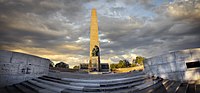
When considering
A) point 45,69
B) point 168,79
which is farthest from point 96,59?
point 168,79

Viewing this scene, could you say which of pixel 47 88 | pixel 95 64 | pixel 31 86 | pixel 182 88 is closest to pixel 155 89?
pixel 182 88

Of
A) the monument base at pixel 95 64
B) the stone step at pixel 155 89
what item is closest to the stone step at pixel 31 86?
Answer: the stone step at pixel 155 89

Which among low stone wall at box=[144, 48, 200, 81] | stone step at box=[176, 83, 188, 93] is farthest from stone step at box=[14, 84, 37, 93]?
low stone wall at box=[144, 48, 200, 81]

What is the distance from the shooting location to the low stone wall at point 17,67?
23.7 ft

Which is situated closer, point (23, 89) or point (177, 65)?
point (23, 89)

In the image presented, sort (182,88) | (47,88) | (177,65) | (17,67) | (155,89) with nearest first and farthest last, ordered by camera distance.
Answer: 1. (182,88)
2. (155,89)
3. (47,88)
4. (17,67)
5. (177,65)

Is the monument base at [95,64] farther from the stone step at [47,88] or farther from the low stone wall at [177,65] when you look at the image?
the stone step at [47,88]

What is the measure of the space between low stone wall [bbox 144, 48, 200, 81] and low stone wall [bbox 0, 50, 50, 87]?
8.28m

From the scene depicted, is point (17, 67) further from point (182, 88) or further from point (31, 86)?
point (182, 88)

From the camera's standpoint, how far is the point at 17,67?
8086mm

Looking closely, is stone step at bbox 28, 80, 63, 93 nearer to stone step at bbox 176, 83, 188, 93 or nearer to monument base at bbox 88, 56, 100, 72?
stone step at bbox 176, 83, 188, 93

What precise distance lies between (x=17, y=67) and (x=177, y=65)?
30.2ft

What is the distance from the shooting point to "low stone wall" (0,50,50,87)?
7238mm

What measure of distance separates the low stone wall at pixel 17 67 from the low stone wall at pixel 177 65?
8.28m
